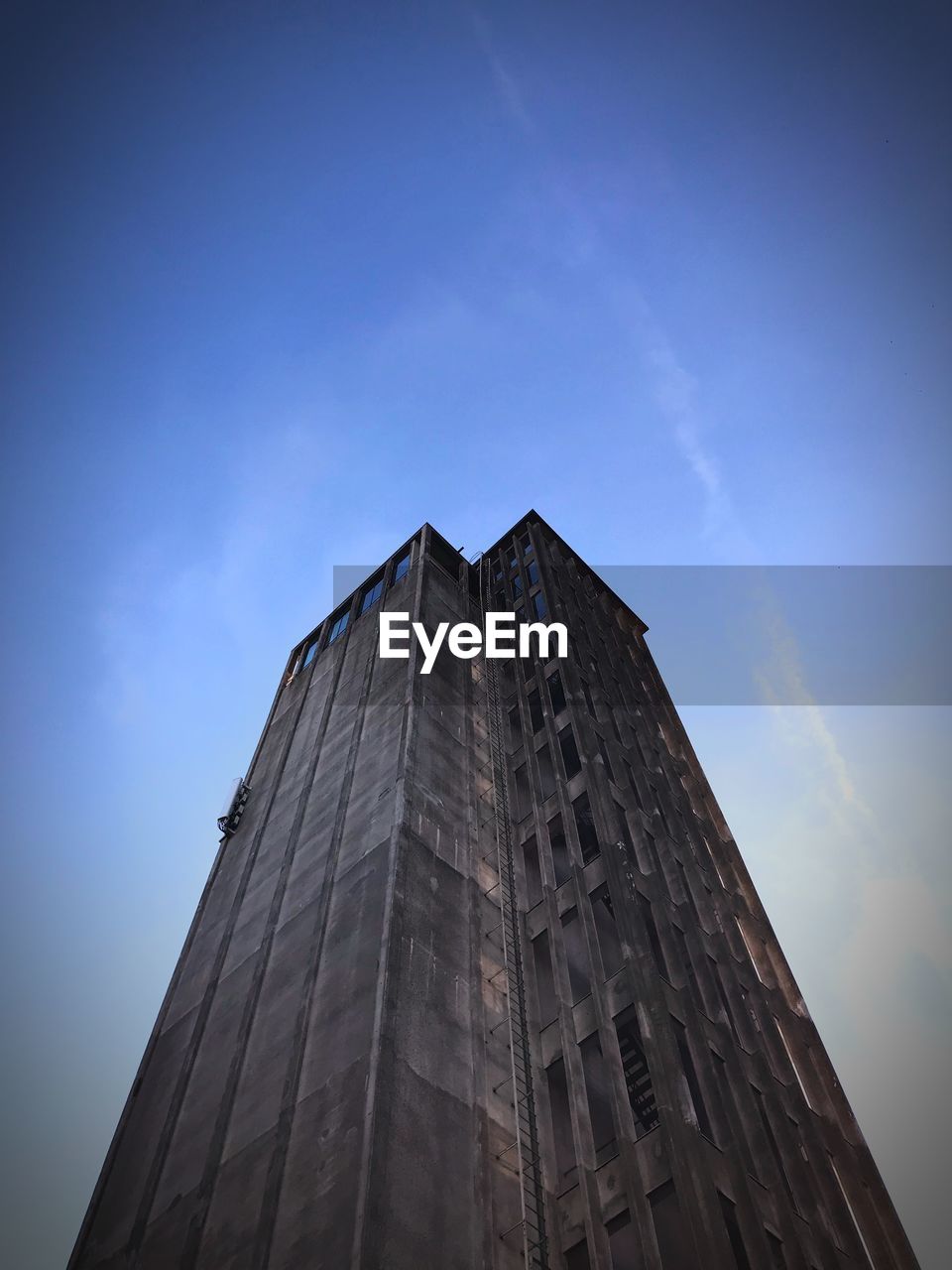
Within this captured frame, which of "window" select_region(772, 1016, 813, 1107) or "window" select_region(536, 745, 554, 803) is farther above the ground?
"window" select_region(536, 745, 554, 803)

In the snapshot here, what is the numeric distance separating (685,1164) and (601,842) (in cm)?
1070

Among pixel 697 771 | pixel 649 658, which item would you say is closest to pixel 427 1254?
pixel 697 771

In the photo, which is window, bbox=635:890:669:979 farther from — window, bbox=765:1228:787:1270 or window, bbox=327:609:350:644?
window, bbox=327:609:350:644

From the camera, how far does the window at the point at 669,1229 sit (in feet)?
64.5

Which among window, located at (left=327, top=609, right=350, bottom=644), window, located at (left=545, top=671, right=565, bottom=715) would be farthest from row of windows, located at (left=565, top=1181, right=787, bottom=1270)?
window, located at (left=327, top=609, right=350, bottom=644)

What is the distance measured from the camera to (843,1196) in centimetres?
2705

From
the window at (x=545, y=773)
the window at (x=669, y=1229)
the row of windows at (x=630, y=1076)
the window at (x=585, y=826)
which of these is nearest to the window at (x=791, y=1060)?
the row of windows at (x=630, y=1076)

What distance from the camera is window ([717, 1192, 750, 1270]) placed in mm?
20609

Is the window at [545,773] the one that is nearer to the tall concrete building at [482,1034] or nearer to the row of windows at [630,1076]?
the tall concrete building at [482,1034]

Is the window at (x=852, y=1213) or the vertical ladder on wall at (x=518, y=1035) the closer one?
the vertical ladder on wall at (x=518, y=1035)

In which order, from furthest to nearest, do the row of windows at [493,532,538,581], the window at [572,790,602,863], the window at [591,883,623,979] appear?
the row of windows at [493,532,538,581] → the window at [572,790,602,863] → the window at [591,883,623,979]

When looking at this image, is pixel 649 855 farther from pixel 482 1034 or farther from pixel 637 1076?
pixel 482 1034

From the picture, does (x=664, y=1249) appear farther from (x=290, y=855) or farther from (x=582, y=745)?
(x=290, y=855)

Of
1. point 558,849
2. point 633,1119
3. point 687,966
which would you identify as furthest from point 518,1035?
point 558,849
